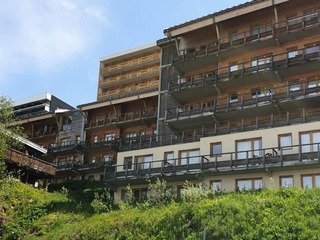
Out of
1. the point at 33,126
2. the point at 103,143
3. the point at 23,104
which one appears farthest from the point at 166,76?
the point at 23,104

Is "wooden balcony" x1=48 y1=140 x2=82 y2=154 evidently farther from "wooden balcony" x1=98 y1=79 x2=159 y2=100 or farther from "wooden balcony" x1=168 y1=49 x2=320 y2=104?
"wooden balcony" x1=168 y1=49 x2=320 y2=104

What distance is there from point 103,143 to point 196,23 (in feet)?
60.9

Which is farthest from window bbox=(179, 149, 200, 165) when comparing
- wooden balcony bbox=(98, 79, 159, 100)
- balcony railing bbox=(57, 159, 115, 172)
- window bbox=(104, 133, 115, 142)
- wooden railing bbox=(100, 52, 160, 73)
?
wooden railing bbox=(100, 52, 160, 73)

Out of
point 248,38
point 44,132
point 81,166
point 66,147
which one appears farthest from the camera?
point 44,132

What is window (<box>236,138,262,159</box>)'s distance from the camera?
34.4 metres

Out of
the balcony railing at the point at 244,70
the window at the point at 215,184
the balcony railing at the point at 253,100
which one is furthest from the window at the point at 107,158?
the window at the point at 215,184

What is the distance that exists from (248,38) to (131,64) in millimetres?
30826

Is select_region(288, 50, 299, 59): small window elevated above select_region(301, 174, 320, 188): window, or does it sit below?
above

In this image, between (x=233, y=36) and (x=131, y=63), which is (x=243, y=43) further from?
(x=131, y=63)

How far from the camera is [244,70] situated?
138 feet

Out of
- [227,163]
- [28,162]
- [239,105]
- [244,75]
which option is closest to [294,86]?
[244,75]

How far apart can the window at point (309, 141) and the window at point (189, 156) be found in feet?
26.1

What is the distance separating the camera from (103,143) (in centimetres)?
5638

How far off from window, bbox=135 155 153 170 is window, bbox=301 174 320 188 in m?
12.5
